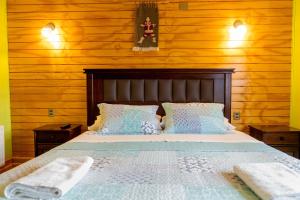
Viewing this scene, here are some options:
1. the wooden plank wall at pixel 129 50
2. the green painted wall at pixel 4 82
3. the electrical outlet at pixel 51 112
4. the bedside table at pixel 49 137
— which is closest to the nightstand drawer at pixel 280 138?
the wooden plank wall at pixel 129 50

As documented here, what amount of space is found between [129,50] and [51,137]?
4.44 feet

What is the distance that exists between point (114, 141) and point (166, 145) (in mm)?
485

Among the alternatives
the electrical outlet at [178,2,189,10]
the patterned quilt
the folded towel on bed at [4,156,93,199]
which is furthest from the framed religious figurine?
the folded towel on bed at [4,156,93,199]

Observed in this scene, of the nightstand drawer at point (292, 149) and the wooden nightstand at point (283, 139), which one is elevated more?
the wooden nightstand at point (283, 139)

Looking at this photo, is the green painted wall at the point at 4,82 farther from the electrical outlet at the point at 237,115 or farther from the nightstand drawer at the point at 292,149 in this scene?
the nightstand drawer at the point at 292,149

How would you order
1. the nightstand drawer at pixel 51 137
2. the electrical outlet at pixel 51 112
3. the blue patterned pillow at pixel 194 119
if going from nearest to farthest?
the blue patterned pillow at pixel 194 119 < the nightstand drawer at pixel 51 137 < the electrical outlet at pixel 51 112

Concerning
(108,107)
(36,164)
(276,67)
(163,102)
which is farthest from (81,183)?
(276,67)

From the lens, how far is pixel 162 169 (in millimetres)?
1718

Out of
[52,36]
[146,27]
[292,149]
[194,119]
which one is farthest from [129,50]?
[292,149]

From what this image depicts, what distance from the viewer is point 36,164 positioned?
1815 mm

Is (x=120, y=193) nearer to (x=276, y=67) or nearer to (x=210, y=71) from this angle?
(x=210, y=71)

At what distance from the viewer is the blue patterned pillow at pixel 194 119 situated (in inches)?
114

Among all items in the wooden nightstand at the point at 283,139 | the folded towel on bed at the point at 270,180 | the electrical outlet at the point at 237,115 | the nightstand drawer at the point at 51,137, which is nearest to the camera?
the folded towel on bed at the point at 270,180

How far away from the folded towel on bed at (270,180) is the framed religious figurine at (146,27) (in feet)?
7.14
